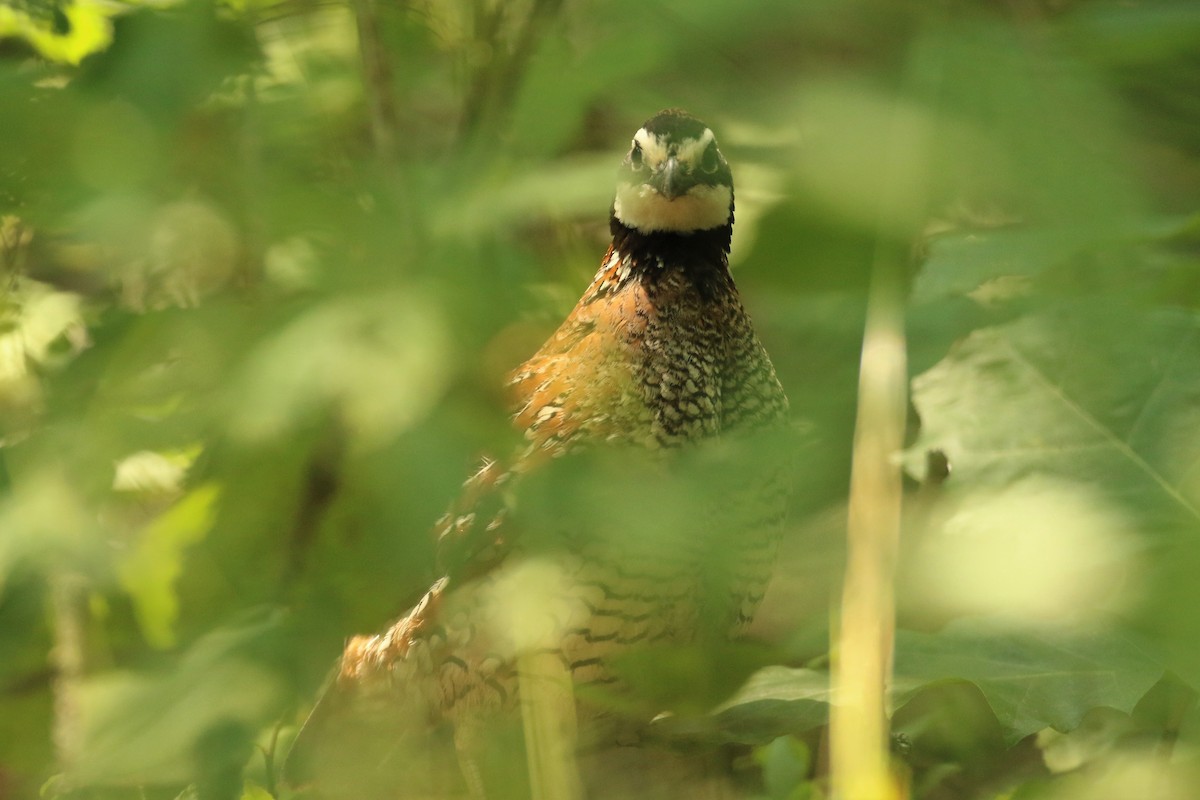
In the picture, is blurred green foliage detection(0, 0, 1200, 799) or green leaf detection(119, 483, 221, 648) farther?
green leaf detection(119, 483, 221, 648)

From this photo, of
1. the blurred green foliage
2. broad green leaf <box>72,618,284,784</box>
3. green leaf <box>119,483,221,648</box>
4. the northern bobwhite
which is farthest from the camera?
green leaf <box>119,483,221,648</box>

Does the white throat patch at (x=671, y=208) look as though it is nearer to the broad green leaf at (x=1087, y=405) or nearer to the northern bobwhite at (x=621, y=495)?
the northern bobwhite at (x=621, y=495)

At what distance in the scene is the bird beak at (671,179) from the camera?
2.79m

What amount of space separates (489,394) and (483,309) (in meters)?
0.07

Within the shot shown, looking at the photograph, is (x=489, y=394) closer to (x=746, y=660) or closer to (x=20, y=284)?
(x=746, y=660)

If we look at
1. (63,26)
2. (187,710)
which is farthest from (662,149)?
(187,710)

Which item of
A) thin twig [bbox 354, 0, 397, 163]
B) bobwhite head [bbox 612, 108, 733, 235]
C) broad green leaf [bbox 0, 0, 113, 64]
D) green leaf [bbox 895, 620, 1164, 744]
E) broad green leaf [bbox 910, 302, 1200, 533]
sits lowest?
green leaf [bbox 895, 620, 1164, 744]

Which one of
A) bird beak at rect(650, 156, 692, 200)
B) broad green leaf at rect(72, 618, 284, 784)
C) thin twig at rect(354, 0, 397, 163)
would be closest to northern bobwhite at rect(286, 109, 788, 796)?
bird beak at rect(650, 156, 692, 200)

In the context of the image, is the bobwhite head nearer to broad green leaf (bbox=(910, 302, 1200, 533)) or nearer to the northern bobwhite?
the northern bobwhite

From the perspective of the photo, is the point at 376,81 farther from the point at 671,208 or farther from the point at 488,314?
the point at 671,208

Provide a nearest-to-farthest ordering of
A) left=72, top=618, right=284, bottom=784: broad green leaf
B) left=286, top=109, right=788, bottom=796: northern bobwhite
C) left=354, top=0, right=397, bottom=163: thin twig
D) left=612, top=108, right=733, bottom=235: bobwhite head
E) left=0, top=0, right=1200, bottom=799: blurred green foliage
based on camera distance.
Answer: left=0, top=0, right=1200, bottom=799: blurred green foliage
left=286, top=109, right=788, bottom=796: northern bobwhite
left=72, top=618, right=284, bottom=784: broad green leaf
left=354, top=0, right=397, bottom=163: thin twig
left=612, top=108, right=733, bottom=235: bobwhite head

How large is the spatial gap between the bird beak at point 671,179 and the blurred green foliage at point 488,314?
123cm

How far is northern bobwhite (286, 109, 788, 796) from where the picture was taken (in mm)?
785

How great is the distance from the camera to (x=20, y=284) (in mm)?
1635
